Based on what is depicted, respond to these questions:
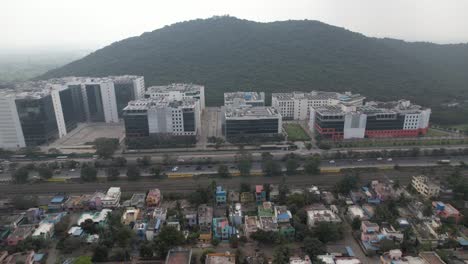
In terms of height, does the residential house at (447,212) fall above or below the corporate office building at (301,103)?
below

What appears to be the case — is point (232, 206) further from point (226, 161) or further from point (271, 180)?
point (226, 161)

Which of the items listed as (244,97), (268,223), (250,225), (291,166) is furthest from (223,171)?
(244,97)

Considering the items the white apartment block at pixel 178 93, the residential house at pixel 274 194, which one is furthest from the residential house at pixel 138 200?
the white apartment block at pixel 178 93

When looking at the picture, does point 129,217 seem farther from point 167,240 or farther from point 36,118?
point 36,118

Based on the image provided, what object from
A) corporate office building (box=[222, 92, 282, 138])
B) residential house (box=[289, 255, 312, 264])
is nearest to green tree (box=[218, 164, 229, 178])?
corporate office building (box=[222, 92, 282, 138])

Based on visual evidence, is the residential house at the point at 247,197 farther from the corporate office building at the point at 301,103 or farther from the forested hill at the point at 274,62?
the forested hill at the point at 274,62

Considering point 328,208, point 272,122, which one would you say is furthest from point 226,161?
point 328,208
